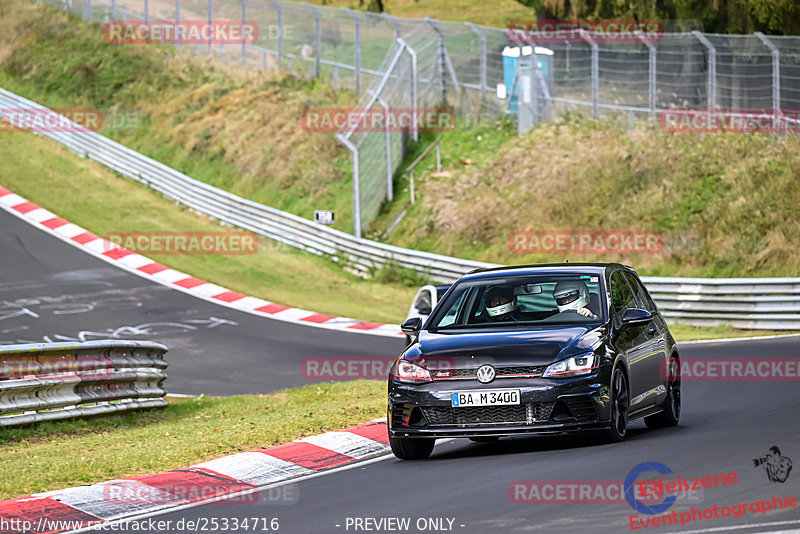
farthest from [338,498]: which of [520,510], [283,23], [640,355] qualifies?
[283,23]

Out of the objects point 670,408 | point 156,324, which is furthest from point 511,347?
point 156,324

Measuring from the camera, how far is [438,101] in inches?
1555

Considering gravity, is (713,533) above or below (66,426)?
above

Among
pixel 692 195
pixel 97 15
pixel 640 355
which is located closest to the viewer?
pixel 640 355

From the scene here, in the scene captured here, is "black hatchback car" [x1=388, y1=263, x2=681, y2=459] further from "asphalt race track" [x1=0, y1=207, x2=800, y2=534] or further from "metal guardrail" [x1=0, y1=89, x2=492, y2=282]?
"metal guardrail" [x1=0, y1=89, x2=492, y2=282]

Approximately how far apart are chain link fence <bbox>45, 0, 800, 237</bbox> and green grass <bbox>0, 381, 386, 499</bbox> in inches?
628

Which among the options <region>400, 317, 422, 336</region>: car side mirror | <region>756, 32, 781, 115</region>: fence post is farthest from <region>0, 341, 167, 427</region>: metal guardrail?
<region>756, 32, 781, 115</region>: fence post

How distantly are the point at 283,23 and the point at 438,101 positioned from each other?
7.42 metres

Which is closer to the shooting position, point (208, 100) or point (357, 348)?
point (357, 348)

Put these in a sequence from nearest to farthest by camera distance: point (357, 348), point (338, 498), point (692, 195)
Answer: point (338, 498), point (357, 348), point (692, 195)

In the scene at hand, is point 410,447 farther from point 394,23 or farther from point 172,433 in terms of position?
point 394,23

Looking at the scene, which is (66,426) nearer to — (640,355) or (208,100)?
(640,355)

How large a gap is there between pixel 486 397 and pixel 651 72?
23236 millimetres

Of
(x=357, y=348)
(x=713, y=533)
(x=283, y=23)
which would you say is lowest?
(x=357, y=348)
